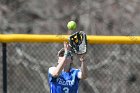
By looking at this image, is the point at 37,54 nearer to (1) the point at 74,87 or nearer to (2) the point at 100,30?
(1) the point at 74,87

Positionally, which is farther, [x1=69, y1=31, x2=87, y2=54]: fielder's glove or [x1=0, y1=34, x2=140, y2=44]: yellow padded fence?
[x1=0, y1=34, x2=140, y2=44]: yellow padded fence

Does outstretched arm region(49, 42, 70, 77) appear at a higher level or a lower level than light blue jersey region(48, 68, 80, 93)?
higher

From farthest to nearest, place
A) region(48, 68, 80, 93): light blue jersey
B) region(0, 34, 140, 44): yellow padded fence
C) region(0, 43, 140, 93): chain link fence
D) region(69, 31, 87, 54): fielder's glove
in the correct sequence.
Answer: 1. region(0, 43, 140, 93): chain link fence
2. region(0, 34, 140, 44): yellow padded fence
3. region(48, 68, 80, 93): light blue jersey
4. region(69, 31, 87, 54): fielder's glove

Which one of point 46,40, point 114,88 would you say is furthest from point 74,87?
point 114,88

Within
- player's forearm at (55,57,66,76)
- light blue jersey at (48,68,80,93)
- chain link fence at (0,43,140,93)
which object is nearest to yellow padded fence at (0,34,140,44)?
chain link fence at (0,43,140,93)

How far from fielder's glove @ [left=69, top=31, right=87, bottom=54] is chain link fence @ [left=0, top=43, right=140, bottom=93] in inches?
53.4

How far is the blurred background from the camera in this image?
25.0 feet

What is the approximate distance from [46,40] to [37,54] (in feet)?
2.60

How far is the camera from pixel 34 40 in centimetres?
704

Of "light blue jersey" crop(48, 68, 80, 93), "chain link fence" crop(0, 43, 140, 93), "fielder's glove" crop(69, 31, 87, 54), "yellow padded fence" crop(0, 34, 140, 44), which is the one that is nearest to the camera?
"fielder's glove" crop(69, 31, 87, 54)

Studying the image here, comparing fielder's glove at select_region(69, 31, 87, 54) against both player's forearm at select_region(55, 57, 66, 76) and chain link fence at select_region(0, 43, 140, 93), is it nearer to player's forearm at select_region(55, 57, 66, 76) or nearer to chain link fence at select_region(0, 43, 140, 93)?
player's forearm at select_region(55, 57, 66, 76)

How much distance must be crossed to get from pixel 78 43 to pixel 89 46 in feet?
6.92

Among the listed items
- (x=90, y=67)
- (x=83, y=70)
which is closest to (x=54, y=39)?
(x=83, y=70)

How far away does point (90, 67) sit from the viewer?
8086 millimetres
